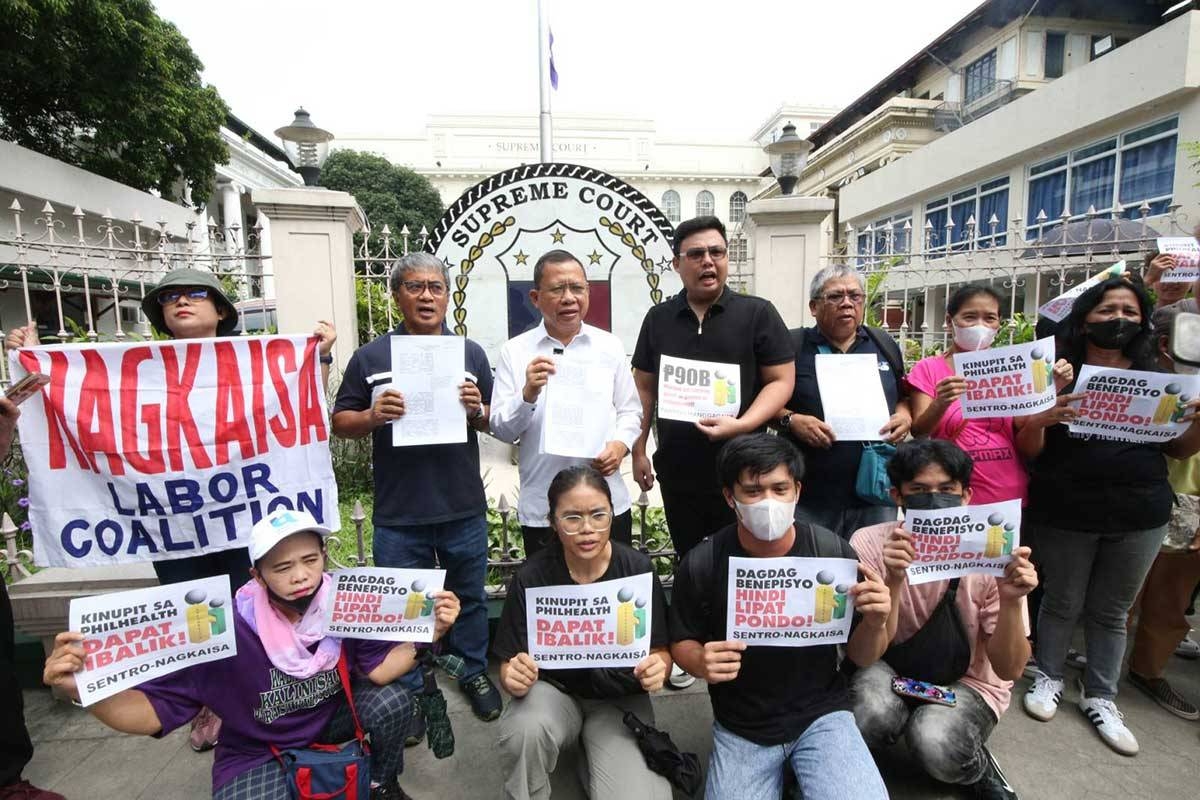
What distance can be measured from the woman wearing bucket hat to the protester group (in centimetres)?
1

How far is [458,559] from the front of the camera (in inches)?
119

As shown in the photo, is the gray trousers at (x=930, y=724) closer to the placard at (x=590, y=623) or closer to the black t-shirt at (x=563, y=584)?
the black t-shirt at (x=563, y=584)

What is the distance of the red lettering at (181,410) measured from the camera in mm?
2619

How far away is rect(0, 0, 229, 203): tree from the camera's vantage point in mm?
14672

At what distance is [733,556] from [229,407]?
7.18ft

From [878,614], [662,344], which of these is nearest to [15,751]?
[662,344]

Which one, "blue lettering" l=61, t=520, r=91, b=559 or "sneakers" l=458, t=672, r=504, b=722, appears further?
"sneakers" l=458, t=672, r=504, b=722

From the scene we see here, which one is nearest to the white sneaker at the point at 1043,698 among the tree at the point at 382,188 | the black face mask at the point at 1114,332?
the black face mask at the point at 1114,332

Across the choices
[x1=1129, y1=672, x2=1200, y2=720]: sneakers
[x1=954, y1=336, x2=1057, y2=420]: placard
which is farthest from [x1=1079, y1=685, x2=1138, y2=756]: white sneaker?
[x1=954, y1=336, x2=1057, y2=420]: placard

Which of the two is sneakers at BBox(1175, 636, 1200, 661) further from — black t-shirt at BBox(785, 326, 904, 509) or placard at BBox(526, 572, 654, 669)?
placard at BBox(526, 572, 654, 669)

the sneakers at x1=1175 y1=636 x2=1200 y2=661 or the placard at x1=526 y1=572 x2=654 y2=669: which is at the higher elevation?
the placard at x1=526 y1=572 x2=654 y2=669

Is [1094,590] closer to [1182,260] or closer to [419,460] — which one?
[1182,260]

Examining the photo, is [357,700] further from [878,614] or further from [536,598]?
[878,614]

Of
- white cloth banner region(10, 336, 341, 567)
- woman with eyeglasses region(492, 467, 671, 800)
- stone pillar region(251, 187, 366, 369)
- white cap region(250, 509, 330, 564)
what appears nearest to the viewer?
white cap region(250, 509, 330, 564)
